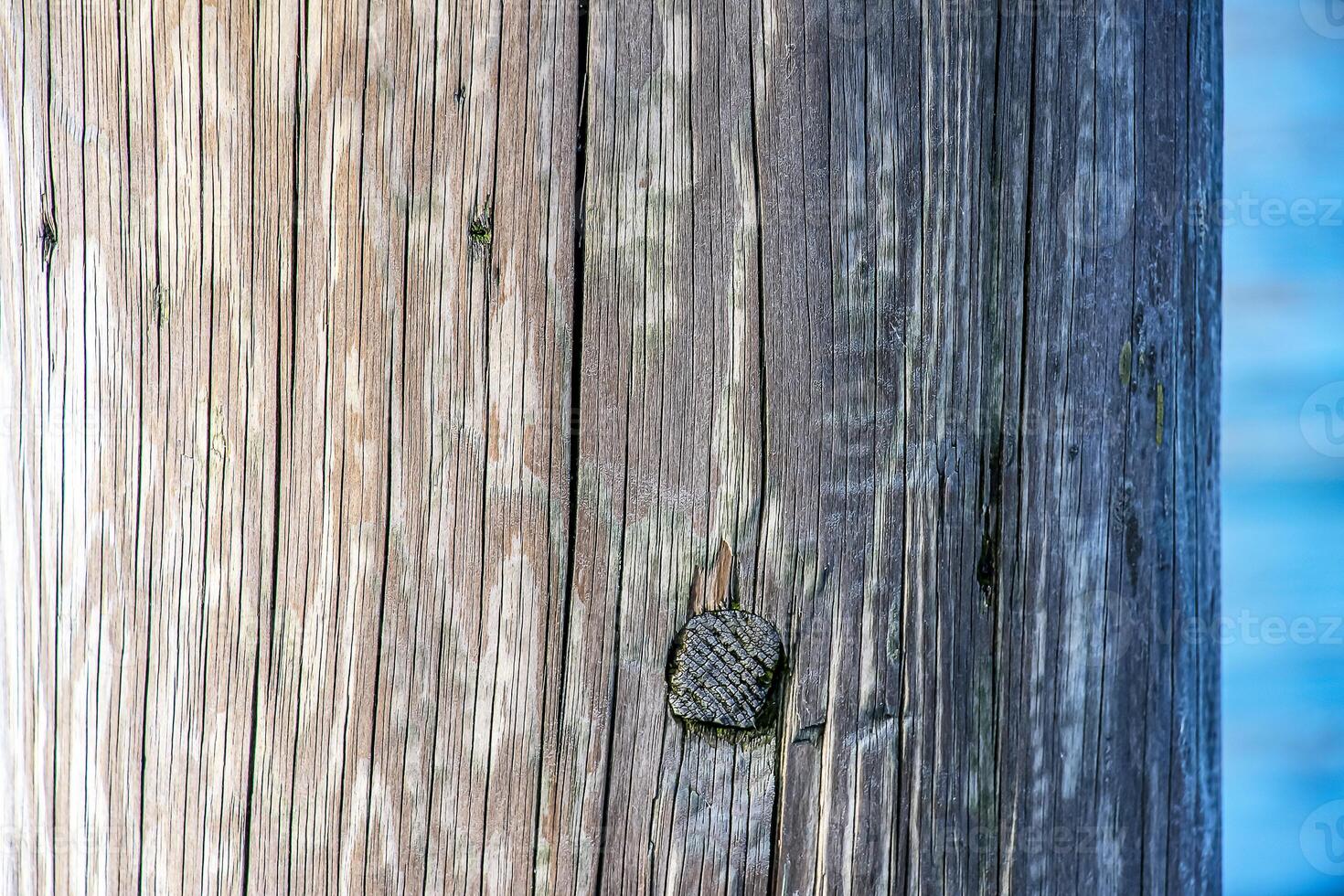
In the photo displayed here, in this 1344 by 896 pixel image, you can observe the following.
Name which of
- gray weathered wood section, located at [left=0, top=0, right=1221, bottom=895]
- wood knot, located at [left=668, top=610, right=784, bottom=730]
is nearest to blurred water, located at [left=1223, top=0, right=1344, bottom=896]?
gray weathered wood section, located at [left=0, top=0, right=1221, bottom=895]

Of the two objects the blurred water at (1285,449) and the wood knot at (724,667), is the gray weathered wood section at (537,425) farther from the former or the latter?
the blurred water at (1285,449)

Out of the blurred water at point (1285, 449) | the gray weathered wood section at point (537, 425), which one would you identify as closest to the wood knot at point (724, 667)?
the gray weathered wood section at point (537, 425)

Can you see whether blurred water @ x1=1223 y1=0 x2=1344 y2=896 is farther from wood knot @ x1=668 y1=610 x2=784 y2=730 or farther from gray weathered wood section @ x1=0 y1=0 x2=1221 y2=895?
wood knot @ x1=668 y1=610 x2=784 y2=730

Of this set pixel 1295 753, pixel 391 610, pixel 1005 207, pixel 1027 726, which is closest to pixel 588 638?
pixel 391 610

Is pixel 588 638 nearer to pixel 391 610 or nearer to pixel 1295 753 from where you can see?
pixel 391 610

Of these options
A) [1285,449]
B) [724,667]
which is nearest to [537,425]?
[724,667]

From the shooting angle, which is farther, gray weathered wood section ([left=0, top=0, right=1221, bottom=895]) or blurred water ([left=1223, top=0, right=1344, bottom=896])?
blurred water ([left=1223, top=0, right=1344, bottom=896])
